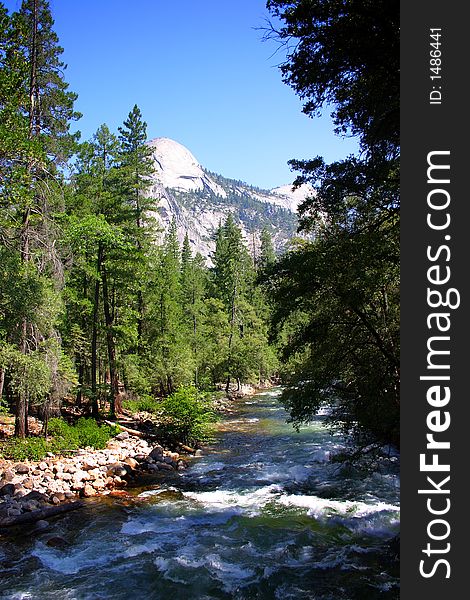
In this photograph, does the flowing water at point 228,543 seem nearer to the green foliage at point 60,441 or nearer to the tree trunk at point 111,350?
the green foliage at point 60,441

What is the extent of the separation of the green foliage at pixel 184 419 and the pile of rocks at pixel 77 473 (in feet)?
6.05

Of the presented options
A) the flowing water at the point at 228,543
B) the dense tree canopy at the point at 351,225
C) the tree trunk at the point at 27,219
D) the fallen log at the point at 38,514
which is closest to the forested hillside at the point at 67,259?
the tree trunk at the point at 27,219

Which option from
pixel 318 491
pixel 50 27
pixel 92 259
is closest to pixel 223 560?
pixel 318 491

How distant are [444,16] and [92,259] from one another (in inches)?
732

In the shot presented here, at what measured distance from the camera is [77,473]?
13.4m

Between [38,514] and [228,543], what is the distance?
192 inches

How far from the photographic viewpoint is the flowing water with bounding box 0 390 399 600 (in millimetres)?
7516

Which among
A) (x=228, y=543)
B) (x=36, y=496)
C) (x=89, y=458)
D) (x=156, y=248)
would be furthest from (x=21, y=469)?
(x=156, y=248)

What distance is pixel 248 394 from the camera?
40.3m

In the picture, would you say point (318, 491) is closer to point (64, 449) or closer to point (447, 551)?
point (64, 449)

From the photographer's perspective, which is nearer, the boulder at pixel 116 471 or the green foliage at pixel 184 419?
the boulder at pixel 116 471

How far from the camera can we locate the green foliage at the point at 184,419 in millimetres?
18781

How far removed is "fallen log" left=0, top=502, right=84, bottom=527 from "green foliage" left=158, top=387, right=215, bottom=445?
7477 millimetres

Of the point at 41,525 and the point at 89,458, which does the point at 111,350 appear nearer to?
the point at 89,458
